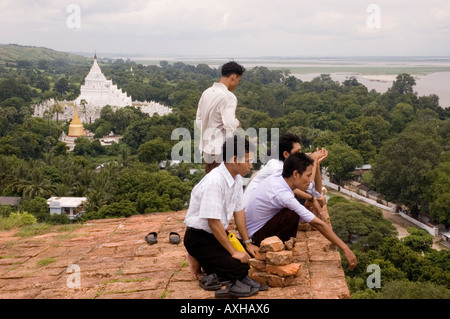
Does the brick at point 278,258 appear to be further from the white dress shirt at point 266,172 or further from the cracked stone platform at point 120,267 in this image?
the white dress shirt at point 266,172

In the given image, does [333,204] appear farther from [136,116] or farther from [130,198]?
[136,116]

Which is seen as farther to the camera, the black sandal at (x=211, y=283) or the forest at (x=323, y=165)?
the forest at (x=323, y=165)

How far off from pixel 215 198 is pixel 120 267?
1.62 meters

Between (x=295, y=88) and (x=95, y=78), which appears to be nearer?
(x=95, y=78)

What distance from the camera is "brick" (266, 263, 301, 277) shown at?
167 inches

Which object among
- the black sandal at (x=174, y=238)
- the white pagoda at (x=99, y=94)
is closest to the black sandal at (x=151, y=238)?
the black sandal at (x=174, y=238)

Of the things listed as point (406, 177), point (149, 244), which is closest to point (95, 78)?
point (406, 177)

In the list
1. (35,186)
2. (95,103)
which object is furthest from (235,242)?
(95,103)

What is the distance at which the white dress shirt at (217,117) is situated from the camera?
→ 5434 millimetres

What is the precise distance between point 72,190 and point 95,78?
117 ft

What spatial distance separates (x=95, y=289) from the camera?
4.60 m

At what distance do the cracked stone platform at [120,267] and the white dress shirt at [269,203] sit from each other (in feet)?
1.75

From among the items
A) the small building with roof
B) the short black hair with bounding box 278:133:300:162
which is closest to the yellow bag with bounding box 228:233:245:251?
the short black hair with bounding box 278:133:300:162

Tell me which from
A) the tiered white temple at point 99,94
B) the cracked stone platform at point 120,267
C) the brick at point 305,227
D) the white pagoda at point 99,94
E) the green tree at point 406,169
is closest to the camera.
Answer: the cracked stone platform at point 120,267
